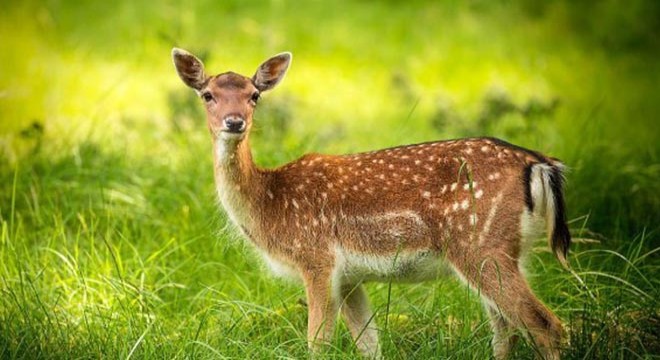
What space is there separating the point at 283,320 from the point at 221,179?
0.82 meters

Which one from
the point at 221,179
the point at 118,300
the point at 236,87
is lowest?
the point at 118,300

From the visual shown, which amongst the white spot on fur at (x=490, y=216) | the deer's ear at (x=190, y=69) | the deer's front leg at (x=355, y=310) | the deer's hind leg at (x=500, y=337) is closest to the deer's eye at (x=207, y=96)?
the deer's ear at (x=190, y=69)

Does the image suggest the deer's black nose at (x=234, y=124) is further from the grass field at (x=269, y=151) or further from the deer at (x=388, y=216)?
the grass field at (x=269, y=151)

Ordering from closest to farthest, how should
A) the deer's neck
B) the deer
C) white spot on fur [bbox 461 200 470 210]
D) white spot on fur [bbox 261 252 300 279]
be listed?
the deer
white spot on fur [bbox 461 200 470 210]
white spot on fur [bbox 261 252 300 279]
the deer's neck

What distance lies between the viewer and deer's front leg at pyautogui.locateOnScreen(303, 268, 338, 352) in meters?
5.87

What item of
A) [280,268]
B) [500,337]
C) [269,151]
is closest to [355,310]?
[280,268]

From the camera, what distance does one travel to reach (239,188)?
6254 mm

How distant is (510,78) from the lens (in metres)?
14.2

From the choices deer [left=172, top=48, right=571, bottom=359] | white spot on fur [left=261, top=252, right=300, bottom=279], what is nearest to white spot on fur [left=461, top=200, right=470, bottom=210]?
deer [left=172, top=48, right=571, bottom=359]

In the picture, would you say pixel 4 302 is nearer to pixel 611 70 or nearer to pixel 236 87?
pixel 236 87

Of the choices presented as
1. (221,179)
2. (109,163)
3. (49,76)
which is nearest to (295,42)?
(49,76)

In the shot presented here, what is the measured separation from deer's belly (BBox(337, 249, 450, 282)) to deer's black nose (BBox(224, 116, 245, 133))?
801 millimetres

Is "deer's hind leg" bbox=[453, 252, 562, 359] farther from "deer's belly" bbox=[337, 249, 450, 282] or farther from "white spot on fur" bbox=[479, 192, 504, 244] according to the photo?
"deer's belly" bbox=[337, 249, 450, 282]

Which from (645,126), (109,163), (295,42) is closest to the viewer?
(109,163)
